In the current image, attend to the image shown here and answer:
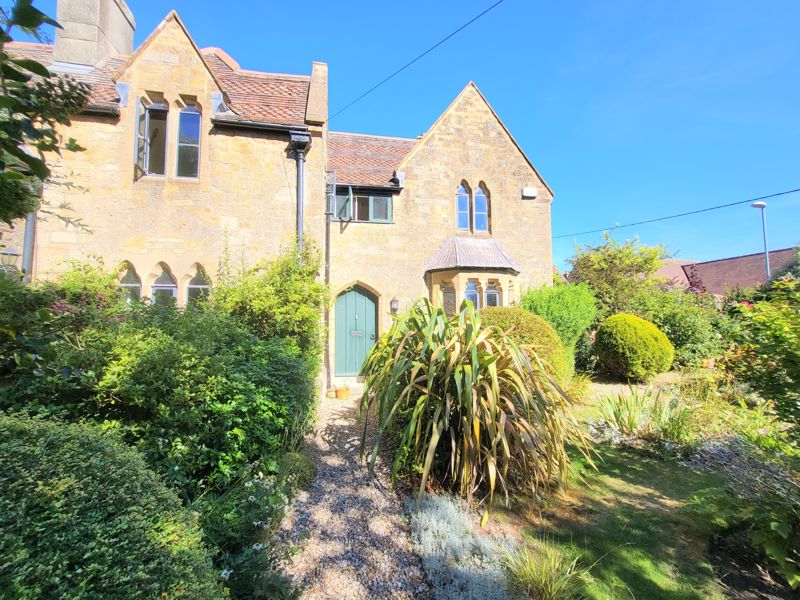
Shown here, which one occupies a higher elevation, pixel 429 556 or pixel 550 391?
pixel 550 391

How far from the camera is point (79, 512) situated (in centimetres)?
139

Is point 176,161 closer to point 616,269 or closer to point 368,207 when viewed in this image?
point 368,207

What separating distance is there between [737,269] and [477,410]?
1731 inches

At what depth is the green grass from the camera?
9.28 feet

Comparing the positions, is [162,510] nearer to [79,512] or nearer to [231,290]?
[79,512]

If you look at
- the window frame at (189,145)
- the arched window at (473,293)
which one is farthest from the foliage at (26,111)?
the arched window at (473,293)

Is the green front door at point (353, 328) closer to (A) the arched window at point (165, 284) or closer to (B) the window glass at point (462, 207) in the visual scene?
(B) the window glass at point (462, 207)

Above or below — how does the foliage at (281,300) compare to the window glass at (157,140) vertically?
below

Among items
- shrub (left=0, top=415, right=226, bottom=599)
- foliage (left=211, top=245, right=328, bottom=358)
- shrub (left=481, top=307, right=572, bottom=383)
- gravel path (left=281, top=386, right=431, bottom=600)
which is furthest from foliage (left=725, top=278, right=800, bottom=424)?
foliage (left=211, top=245, right=328, bottom=358)

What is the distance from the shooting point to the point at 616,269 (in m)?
15.3

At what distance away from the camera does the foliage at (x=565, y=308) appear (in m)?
10.3

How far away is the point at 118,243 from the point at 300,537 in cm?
805

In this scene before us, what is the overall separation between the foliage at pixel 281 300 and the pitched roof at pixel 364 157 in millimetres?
4759

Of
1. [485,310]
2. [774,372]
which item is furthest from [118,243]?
[774,372]
